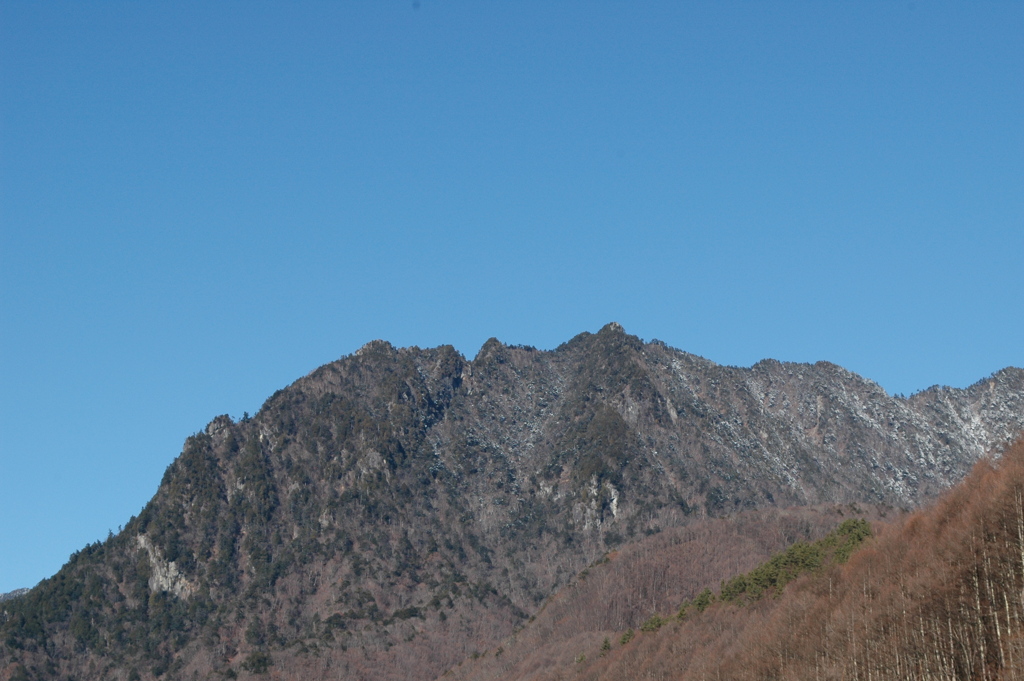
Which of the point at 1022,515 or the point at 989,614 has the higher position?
the point at 1022,515

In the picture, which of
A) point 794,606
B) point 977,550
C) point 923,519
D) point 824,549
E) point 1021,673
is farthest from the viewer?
point 824,549

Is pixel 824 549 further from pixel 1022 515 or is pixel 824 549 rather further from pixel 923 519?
pixel 1022 515

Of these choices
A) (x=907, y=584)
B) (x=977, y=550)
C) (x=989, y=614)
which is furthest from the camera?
(x=907, y=584)

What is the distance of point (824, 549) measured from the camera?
192125mm

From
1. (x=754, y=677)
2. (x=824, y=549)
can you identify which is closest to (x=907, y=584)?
(x=754, y=677)

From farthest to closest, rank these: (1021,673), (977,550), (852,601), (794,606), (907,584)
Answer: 1. (794,606)
2. (852,601)
3. (907,584)
4. (977,550)
5. (1021,673)

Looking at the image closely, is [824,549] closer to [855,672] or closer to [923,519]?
[923,519]

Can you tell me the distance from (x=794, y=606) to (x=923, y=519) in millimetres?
19996

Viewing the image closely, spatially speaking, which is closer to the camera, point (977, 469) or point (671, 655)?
point (977, 469)

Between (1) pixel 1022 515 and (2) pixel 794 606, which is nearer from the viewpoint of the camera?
(1) pixel 1022 515

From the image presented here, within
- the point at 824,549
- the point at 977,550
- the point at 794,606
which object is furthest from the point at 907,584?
the point at 824,549

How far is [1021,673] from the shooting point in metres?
94.8

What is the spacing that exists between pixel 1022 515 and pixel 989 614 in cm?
845

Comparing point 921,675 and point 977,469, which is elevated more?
point 977,469
